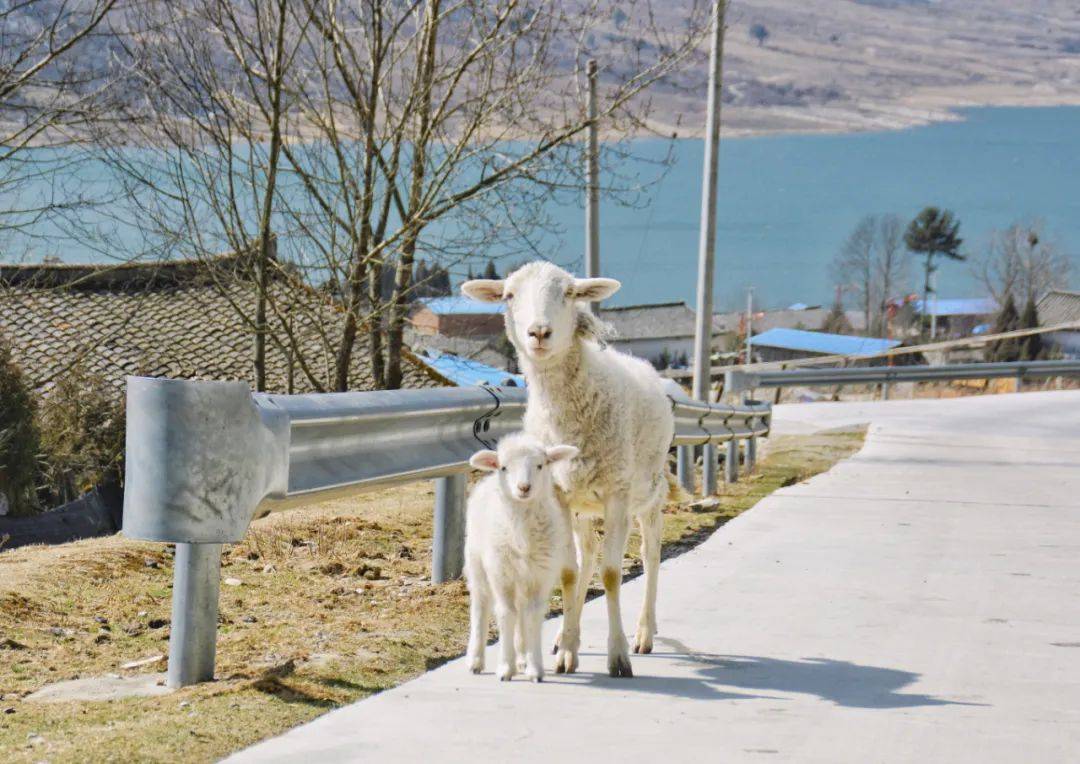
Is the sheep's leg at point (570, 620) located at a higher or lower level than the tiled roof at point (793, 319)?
lower

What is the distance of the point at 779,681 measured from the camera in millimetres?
5855

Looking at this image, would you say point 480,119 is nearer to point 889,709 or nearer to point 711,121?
point 711,121

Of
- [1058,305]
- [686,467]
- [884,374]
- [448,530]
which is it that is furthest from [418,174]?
[1058,305]

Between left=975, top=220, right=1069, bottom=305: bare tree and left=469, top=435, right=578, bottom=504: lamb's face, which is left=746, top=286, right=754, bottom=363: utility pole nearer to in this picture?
left=975, top=220, right=1069, bottom=305: bare tree

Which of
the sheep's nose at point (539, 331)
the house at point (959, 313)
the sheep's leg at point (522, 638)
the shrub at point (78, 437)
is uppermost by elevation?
the house at point (959, 313)

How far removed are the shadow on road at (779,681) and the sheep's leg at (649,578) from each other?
11 centimetres

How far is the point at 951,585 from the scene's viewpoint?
827cm

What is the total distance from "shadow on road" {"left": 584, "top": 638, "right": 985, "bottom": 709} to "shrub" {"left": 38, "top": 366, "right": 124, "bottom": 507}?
48.2 ft

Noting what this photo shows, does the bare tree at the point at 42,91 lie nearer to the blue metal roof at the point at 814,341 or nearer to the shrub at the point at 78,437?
the shrub at the point at 78,437

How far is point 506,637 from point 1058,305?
328 ft

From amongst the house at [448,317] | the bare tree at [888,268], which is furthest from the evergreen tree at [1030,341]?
the house at [448,317]

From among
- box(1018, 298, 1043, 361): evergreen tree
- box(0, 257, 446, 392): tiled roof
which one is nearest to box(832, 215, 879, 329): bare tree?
box(1018, 298, 1043, 361): evergreen tree

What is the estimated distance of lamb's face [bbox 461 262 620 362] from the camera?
626 centimetres

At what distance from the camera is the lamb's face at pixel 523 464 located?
5.76m
